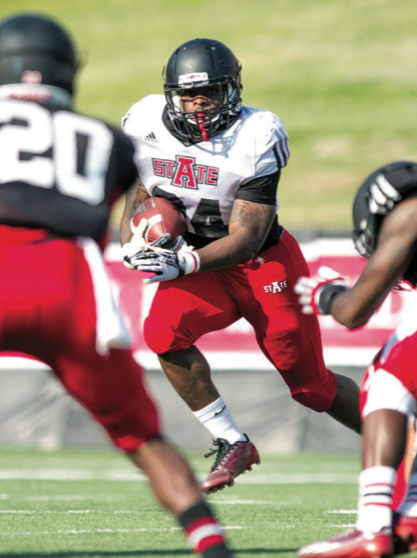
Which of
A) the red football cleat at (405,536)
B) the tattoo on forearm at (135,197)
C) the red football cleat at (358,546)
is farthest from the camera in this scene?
the tattoo on forearm at (135,197)

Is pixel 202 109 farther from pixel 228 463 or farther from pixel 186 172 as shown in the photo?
pixel 228 463

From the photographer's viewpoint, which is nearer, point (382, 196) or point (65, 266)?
point (65, 266)

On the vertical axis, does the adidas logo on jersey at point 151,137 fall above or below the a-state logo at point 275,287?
above

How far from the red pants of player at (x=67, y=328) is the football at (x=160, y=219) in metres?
1.75

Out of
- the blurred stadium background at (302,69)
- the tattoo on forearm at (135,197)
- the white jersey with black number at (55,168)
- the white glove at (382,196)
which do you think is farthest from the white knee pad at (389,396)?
the blurred stadium background at (302,69)

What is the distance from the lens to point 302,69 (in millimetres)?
27250

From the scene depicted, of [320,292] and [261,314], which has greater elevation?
[320,292]

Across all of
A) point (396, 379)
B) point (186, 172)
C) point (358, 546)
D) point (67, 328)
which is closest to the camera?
point (67, 328)

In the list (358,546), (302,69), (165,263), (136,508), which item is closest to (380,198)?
(358,546)

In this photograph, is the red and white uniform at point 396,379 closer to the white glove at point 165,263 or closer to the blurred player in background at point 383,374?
the blurred player in background at point 383,374

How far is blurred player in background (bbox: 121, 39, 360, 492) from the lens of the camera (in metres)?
4.45

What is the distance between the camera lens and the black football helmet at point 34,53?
2830mm

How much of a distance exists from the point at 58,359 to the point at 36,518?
5.75ft

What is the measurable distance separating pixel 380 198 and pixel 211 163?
160cm
